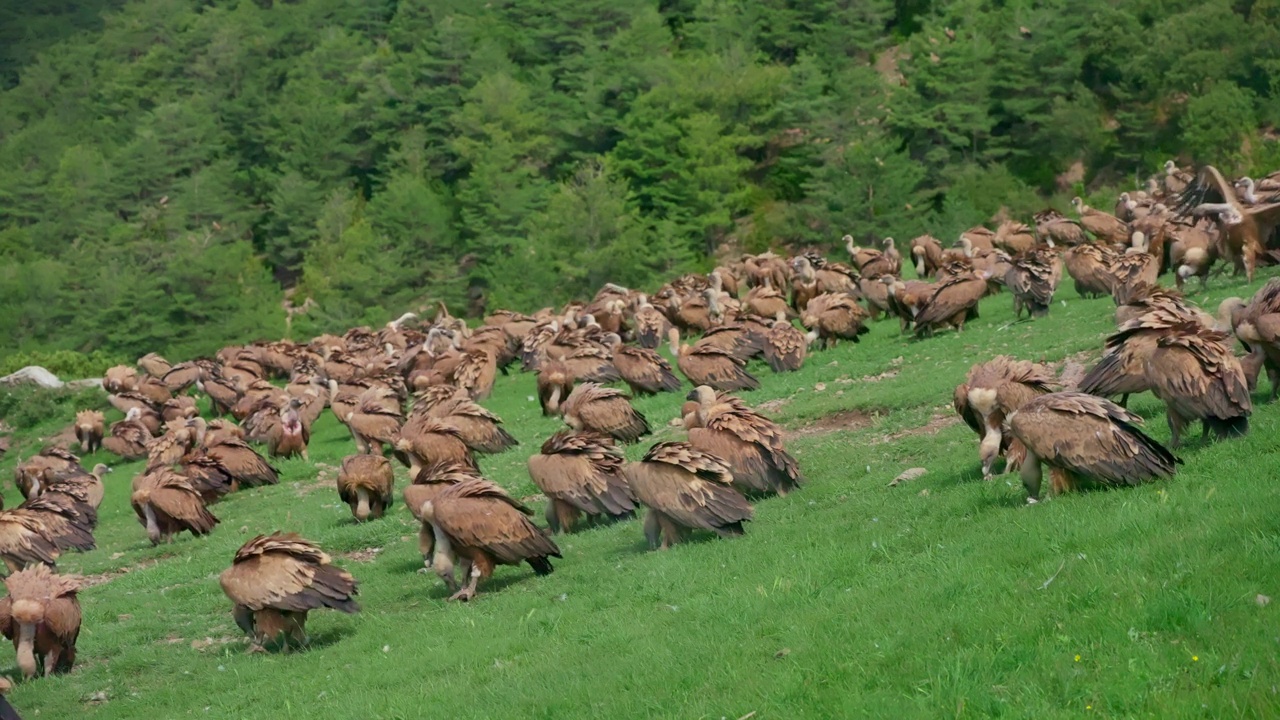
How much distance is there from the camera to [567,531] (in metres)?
13.8

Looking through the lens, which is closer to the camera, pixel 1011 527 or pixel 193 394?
pixel 1011 527

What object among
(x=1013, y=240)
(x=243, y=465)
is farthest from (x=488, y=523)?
(x=1013, y=240)

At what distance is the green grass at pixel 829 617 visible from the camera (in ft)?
22.5

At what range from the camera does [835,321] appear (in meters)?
23.7

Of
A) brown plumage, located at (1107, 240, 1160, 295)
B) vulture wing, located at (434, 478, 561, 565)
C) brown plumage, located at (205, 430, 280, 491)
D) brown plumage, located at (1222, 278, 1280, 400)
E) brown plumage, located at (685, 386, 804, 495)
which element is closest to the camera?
brown plumage, located at (1222, 278, 1280, 400)

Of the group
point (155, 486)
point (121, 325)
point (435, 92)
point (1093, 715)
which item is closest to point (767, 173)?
point (435, 92)

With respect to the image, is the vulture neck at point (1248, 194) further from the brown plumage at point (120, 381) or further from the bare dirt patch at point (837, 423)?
the brown plumage at point (120, 381)

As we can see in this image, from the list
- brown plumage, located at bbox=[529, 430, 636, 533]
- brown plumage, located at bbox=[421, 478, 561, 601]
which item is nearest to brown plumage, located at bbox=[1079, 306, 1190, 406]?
brown plumage, located at bbox=[529, 430, 636, 533]

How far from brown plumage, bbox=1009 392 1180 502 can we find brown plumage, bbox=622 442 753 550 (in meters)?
2.84

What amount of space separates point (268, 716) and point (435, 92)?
7669cm

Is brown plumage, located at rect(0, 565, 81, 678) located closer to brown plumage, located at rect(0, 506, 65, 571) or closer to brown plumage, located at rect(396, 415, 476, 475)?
brown plumage, located at rect(0, 506, 65, 571)

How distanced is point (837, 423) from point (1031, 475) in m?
7.04

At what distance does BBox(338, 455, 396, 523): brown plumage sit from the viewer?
1659 centimetres

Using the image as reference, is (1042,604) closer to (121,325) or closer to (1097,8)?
(1097,8)
